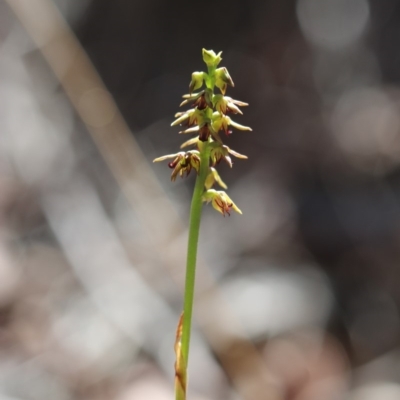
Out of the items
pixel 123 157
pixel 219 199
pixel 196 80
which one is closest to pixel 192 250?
pixel 219 199

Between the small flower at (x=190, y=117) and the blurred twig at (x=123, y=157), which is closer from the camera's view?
the small flower at (x=190, y=117)

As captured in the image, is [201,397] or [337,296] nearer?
[201,397]

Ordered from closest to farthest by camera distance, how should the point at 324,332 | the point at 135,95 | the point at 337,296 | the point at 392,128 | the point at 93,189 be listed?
the point at 324,332 < the point at 337,296 < the point at 93,189 < the point at 392,128 < the point at 135,95

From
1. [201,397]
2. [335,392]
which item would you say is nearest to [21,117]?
[201,397]

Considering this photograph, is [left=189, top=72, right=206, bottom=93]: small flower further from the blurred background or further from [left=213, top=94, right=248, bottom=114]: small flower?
the blurred background

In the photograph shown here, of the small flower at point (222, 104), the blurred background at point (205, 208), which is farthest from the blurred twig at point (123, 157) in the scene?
the small flower at point (222, 104)

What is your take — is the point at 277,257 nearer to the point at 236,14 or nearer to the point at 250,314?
the point at 250,314

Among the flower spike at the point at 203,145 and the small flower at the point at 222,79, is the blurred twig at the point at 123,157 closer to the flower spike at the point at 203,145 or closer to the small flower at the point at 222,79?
the flower spike at the point at 203,145
